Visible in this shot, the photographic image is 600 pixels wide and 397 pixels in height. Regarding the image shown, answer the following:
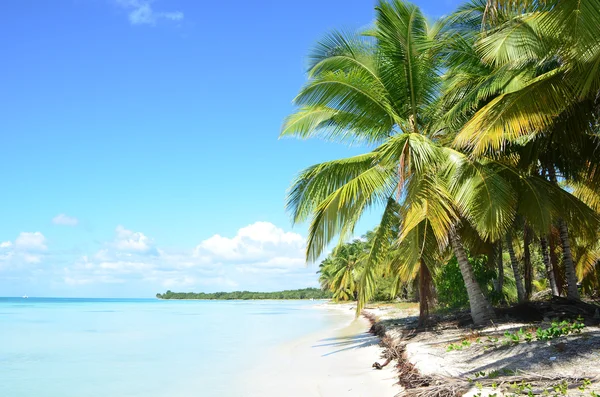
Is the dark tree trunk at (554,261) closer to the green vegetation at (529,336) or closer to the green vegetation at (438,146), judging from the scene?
the green vegetation at (438,146)

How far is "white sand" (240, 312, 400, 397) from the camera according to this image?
6.88 metres

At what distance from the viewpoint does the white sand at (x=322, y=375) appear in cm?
688

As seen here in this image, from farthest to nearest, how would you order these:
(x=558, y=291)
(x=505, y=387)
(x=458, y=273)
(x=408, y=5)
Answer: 1. (x=458, y=273)
2. (x=558, y=291)
3. (x=408, y=5)
4. (x=505, y=387)

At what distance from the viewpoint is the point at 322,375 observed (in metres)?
8.29

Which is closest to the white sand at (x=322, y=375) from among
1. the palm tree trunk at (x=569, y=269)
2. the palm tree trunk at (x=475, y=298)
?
the palm tree trunk at (x=475, y=298)

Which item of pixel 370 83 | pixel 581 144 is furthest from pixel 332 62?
pixel 581 144

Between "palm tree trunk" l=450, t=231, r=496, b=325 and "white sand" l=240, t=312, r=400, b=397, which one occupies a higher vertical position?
"palm tree trunk" l=450, t=231, r=496, b=325

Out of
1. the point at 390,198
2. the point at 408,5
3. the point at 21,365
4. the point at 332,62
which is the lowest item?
the point at 21,365

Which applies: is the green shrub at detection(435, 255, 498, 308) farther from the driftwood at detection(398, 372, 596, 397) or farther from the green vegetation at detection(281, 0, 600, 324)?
the driftwood at detection(398, 372, 596, 397)

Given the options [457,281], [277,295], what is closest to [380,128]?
[457,281]

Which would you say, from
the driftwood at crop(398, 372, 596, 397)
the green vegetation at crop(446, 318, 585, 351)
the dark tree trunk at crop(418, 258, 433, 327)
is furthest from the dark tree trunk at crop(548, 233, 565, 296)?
the driftwood at crop(398, 372, 596, 397)

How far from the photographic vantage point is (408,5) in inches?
365

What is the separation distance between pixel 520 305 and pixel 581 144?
3.69 metres

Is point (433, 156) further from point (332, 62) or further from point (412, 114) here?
point (332, 62)
